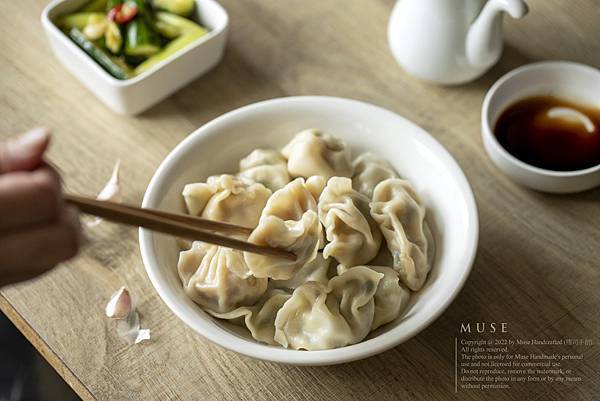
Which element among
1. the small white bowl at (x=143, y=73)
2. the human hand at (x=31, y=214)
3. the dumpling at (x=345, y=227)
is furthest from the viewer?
the small white bowl at (x=143, y=73)

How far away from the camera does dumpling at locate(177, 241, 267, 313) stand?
1263 mm

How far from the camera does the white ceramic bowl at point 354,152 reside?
1.18 m

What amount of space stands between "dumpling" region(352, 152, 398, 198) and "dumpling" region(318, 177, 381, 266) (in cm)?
9

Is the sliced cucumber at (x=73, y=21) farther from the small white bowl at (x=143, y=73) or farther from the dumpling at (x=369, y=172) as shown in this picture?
the dumpling at (x=369, y=172)

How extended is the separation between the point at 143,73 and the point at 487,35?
712mm

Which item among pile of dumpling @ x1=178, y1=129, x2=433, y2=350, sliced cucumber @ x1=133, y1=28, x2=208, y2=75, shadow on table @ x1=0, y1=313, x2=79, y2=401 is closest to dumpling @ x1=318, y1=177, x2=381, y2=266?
pile of dumpling @ x1=178, y1=129, x2=433, y2=350

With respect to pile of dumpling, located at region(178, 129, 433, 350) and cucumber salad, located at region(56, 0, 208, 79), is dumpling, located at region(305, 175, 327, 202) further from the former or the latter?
cucumber salad, located at region(56, 0, 208, 79)

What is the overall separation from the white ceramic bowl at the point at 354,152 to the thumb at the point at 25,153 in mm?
354

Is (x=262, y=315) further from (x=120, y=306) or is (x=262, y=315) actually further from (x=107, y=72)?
(x=107, y=72)

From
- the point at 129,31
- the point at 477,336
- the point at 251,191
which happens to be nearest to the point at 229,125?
the point at 251,191

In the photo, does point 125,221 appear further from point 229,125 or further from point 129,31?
point 129,31

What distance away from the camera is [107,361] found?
132cm

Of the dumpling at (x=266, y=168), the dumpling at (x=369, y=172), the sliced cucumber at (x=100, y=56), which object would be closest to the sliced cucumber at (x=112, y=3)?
the sliced cucumber at (x=100, y=56)

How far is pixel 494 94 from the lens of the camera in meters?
1.60
